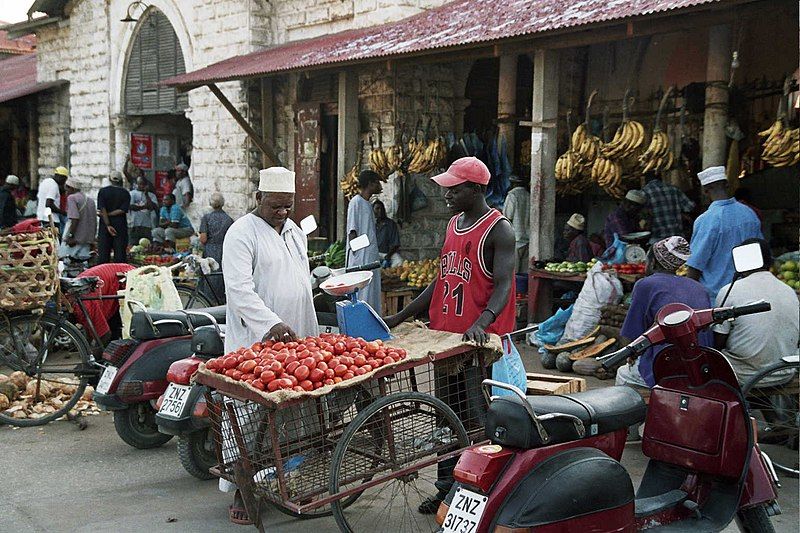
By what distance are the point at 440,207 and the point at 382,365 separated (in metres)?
9.59

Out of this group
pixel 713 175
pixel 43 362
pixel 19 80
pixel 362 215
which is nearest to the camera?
pixel 713 175

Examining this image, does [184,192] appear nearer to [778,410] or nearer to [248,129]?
[248,129]

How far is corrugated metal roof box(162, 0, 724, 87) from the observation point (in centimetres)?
848

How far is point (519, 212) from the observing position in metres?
11.2

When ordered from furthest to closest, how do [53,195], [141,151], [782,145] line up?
[141,151]
[53,195]
[782,145]

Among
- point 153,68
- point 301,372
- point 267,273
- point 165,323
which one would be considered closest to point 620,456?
point 301,372

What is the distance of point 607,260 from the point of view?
9.62 m

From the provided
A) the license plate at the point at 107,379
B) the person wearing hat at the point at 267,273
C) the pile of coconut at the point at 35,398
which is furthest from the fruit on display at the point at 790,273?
the pile of coconut at the point at 35,398

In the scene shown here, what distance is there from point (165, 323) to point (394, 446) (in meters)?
2.65

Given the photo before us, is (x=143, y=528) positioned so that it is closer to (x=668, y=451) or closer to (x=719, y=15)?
(x=668, y=451)

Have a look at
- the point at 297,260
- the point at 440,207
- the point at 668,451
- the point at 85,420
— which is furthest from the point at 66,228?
the point at 668,451

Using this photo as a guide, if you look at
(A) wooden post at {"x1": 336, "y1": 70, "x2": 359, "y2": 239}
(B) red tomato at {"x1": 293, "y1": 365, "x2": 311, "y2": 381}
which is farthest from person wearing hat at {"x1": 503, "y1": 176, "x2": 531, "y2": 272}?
(B) red tomato at {"x1": 293, "y1": 365, "x2": 311, "y2": 381}

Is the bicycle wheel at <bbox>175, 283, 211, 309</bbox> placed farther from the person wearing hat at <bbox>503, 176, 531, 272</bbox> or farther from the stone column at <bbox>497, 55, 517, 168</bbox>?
the stone column at <bbox>497, 55, 517, 168</bbox>

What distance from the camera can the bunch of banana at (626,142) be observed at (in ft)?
31.9
